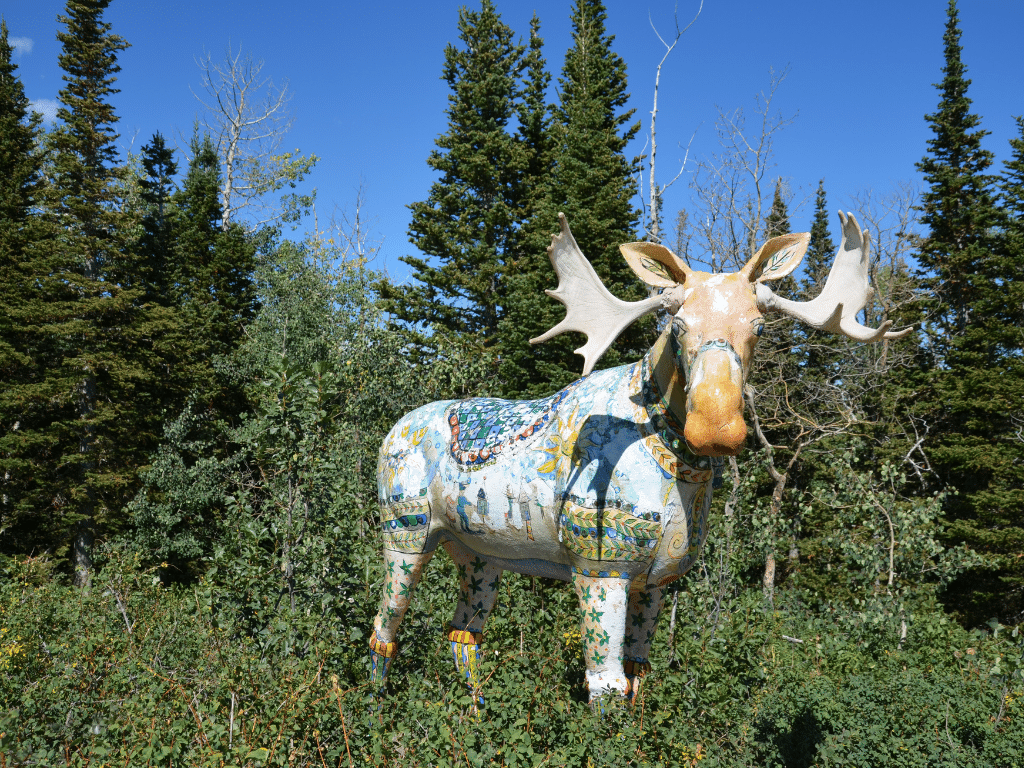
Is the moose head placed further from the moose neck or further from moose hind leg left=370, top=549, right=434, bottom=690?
moose hind leg left=370, top=549, right=434, bottom=690

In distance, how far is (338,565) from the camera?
14.7 feet

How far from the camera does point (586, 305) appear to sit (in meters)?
3.14

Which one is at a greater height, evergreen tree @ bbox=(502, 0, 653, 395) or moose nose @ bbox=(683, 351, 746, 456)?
evergreen tree @ bbox=(502, 0, 653, 395)

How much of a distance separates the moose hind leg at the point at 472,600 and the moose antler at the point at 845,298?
7.29 feet

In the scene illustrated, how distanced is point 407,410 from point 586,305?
968cm

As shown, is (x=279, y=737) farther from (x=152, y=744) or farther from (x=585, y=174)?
(x=585, y=174)

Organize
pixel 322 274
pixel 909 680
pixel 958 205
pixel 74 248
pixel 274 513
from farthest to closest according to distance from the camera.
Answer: pixel 322 274
pixel 958 205
pixel 74 248
pixel 909 680
pixel 274 513

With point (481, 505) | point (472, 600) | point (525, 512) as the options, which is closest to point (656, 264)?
point (525, 512)

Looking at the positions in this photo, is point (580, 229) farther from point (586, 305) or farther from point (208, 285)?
point (208, 285)

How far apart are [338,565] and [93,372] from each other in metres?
11.8

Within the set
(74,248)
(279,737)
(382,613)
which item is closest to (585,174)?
(74,248)

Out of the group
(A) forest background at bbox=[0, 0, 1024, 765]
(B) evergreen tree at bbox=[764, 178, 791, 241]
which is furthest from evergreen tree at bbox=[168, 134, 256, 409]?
(B) evergreen tree at bbox=[764, 178, 791, 241]

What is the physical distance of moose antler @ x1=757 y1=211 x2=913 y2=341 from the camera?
2730mm

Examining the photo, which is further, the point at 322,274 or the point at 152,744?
the point at 322,274
